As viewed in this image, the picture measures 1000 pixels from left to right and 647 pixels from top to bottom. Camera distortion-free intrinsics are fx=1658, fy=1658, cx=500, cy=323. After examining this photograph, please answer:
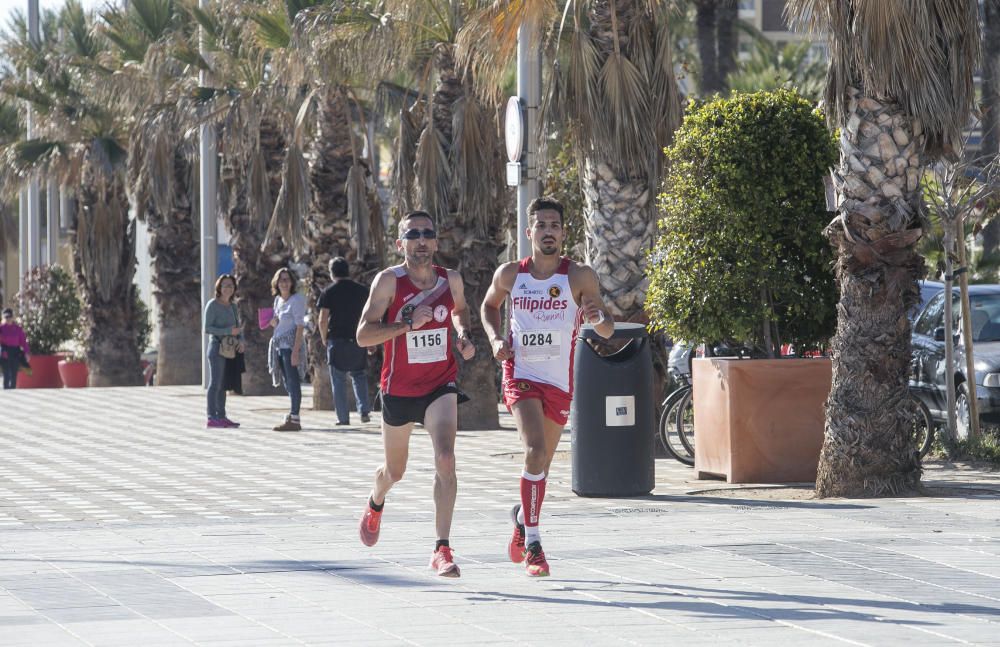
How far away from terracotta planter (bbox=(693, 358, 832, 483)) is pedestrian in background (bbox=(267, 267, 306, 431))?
21.9 ft

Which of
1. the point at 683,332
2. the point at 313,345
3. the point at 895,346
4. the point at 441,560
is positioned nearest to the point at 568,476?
the point at 683,332

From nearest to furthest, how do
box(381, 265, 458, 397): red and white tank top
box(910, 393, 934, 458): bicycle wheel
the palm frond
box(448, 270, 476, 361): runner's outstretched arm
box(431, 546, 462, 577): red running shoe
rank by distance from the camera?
box(431, 546, 462, 577): red running shoe, box(381, 265, 458, 397): red and white tank top, box(448, 270, 476, 361): runner's outstretched arm, the palm frond, box(910, 393, 934, 458): bicycle wheel

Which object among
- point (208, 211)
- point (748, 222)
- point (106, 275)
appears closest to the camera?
point (748, 222)

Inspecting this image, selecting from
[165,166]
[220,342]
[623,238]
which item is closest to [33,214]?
[165,166]

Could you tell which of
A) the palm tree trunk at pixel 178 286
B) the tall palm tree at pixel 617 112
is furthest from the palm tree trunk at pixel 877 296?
the palm tree trunk at pixel 178 286

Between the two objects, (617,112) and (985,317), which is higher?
(617,112)

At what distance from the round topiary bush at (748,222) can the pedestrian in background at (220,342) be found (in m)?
6.82

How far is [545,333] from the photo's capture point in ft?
27.5

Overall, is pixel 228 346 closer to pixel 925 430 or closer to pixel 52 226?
pixel 925 430

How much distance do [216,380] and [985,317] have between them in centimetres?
809

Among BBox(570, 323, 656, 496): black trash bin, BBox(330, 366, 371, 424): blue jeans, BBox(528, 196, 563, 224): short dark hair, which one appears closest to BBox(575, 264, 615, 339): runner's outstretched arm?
BBox(528, 196, 563, 224): short dark hair

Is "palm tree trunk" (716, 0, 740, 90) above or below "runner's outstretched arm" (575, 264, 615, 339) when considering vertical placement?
above

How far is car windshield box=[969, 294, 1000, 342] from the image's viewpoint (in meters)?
16.0

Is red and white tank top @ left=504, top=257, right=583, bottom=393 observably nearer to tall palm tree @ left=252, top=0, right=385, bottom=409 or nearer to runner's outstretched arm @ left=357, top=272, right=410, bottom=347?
runner's outstretched arm @ left=357, top=272, right=410, bottom=347
